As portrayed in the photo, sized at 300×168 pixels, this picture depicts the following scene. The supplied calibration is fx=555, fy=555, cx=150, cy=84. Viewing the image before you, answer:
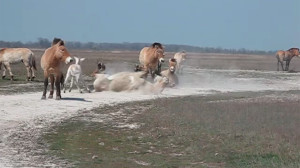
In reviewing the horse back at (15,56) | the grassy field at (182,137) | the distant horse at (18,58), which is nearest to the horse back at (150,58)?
the distant horse at (18,58)

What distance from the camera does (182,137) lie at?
1104cm

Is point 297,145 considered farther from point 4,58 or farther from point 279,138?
point 4,58

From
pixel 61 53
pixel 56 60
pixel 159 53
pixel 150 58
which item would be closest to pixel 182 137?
pixel 61 53

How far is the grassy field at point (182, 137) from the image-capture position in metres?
8.97

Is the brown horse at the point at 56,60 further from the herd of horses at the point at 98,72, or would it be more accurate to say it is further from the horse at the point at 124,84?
the horse at the point at 124,84

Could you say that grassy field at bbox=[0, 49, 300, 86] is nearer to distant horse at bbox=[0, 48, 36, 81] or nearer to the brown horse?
distant horse at bbox=[0, 48, 36, 81]

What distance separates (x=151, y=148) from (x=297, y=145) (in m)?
2.62

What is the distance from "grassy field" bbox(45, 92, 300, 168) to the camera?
8.97 metres

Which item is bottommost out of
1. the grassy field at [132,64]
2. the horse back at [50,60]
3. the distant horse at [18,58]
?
the grassy field at [132,64]

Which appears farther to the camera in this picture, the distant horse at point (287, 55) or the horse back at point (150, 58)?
the distant horse at point (287, 55)

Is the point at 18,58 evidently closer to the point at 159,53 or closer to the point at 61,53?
the point at 159,53

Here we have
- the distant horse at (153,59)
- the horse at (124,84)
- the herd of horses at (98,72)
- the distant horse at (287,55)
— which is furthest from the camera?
the distant horse at (287,55)

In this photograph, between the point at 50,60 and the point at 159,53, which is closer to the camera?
the point at 50,60

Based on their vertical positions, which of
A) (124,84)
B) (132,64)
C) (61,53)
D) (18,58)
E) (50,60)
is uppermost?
(61,53)
